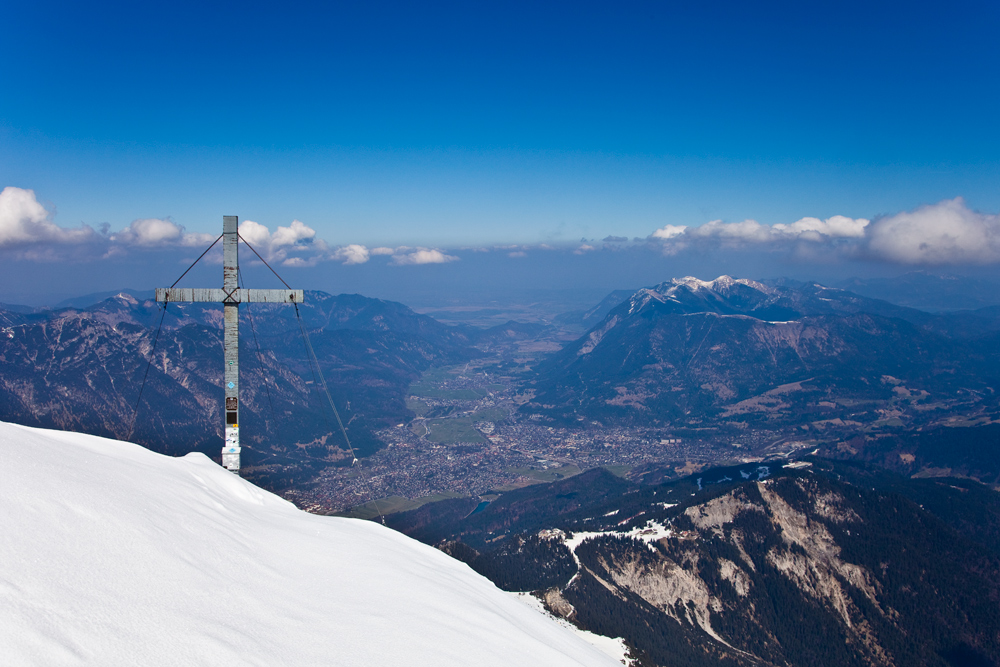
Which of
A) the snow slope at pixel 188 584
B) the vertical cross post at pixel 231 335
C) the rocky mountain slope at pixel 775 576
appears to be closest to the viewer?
the snow slope at pixel 188 584

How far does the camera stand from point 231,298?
25.9 m

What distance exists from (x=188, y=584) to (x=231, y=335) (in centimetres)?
1889

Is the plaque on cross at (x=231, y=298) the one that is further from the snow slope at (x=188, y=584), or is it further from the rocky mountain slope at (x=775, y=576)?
the rocky mountain slope at (x=775, y=576)

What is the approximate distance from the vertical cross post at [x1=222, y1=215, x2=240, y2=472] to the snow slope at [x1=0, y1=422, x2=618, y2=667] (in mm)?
7815

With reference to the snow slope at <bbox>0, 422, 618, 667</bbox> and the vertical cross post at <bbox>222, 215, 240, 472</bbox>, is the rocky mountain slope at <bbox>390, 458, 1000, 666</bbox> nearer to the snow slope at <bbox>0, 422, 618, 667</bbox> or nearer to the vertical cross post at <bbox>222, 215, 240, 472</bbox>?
the vertical cross post at <bbox>222, 215, 240, 472</bbox>

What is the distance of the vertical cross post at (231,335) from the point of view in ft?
82.5

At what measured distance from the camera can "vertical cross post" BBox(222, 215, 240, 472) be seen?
25156 mm

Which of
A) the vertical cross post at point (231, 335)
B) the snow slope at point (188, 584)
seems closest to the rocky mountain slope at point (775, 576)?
the vertical cross post at point (231, 335)

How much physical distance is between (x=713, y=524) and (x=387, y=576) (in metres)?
113

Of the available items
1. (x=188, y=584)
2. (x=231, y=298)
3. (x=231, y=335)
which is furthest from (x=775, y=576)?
(x=188, y=584)

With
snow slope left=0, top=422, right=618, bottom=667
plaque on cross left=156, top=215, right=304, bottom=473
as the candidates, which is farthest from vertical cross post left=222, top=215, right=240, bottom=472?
snow slope left=0, top=422, right=618, bottom=667

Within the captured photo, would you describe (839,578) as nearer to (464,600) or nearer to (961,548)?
(961,548)

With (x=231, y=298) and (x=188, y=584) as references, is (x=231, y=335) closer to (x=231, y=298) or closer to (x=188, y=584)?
(x=231, y=298)

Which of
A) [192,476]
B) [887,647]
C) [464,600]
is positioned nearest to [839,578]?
[887,647]
